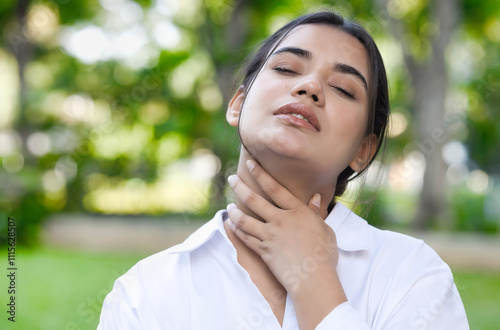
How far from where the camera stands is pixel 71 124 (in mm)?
9094

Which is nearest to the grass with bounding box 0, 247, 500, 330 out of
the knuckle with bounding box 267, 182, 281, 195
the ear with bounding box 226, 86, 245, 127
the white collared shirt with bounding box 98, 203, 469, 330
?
the ear with bounding box 226, 86, 245, 127

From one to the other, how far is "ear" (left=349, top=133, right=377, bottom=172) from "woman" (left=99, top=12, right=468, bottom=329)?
10 centimetres

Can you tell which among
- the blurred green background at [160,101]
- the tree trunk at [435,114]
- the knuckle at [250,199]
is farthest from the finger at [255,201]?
the tree trunk at [435,114]

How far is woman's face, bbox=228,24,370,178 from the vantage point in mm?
1271

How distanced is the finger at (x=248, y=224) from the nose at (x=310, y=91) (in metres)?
0.34

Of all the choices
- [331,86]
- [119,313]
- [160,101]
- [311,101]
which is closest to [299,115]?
[311,101]

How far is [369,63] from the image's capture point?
58.6 inches

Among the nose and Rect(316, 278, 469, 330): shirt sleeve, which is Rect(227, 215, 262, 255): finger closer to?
Rect(316, 278, 469, 330): shirt sleeve

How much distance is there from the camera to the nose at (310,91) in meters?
1.29

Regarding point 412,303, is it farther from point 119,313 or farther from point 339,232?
point 119,313

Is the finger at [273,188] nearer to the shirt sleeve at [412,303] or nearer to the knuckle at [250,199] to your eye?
the knuckle at [250,199]

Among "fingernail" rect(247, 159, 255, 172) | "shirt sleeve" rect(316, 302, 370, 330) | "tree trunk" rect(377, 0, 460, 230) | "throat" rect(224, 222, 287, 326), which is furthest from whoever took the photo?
"tree trunk" rect(377, 0, 460, 230)

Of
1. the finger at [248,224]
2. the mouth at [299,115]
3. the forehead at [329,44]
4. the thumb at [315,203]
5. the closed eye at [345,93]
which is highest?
the forehead at [329,44]

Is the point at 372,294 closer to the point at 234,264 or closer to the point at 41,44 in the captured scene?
the point at 234,264
